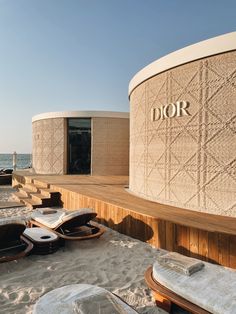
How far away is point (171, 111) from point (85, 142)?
8.22 m

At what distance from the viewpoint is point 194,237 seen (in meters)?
4.21

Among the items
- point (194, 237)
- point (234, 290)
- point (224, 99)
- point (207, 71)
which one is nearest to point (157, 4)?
point (207, 71)

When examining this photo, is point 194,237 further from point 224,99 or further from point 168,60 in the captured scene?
point 168,60

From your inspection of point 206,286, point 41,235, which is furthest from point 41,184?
point 206,286

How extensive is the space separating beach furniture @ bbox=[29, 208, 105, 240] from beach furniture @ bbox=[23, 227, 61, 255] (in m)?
0.19

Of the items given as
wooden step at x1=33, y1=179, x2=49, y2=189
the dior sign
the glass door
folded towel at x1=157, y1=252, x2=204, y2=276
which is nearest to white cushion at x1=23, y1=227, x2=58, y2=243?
folded towel at x1=157, y1=252, x2=204, y2=276

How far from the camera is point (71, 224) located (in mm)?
5406

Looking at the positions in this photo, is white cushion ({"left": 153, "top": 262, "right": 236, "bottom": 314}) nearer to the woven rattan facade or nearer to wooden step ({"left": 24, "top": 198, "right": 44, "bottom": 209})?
the woven rattan facade

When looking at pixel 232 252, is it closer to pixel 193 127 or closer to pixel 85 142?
pixel 193 127

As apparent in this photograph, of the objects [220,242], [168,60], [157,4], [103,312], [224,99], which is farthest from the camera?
[157,4]

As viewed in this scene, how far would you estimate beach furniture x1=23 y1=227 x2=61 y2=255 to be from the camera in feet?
15.1

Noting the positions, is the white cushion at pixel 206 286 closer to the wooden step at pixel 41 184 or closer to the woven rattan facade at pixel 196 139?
the woven rattan facade at pixel 196 139

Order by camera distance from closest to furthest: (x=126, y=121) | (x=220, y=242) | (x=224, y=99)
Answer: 1. (x=220, y=242)
2. (x=224, y=99)
3. (x=126, y=121)

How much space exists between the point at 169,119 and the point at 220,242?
2.98 meters
